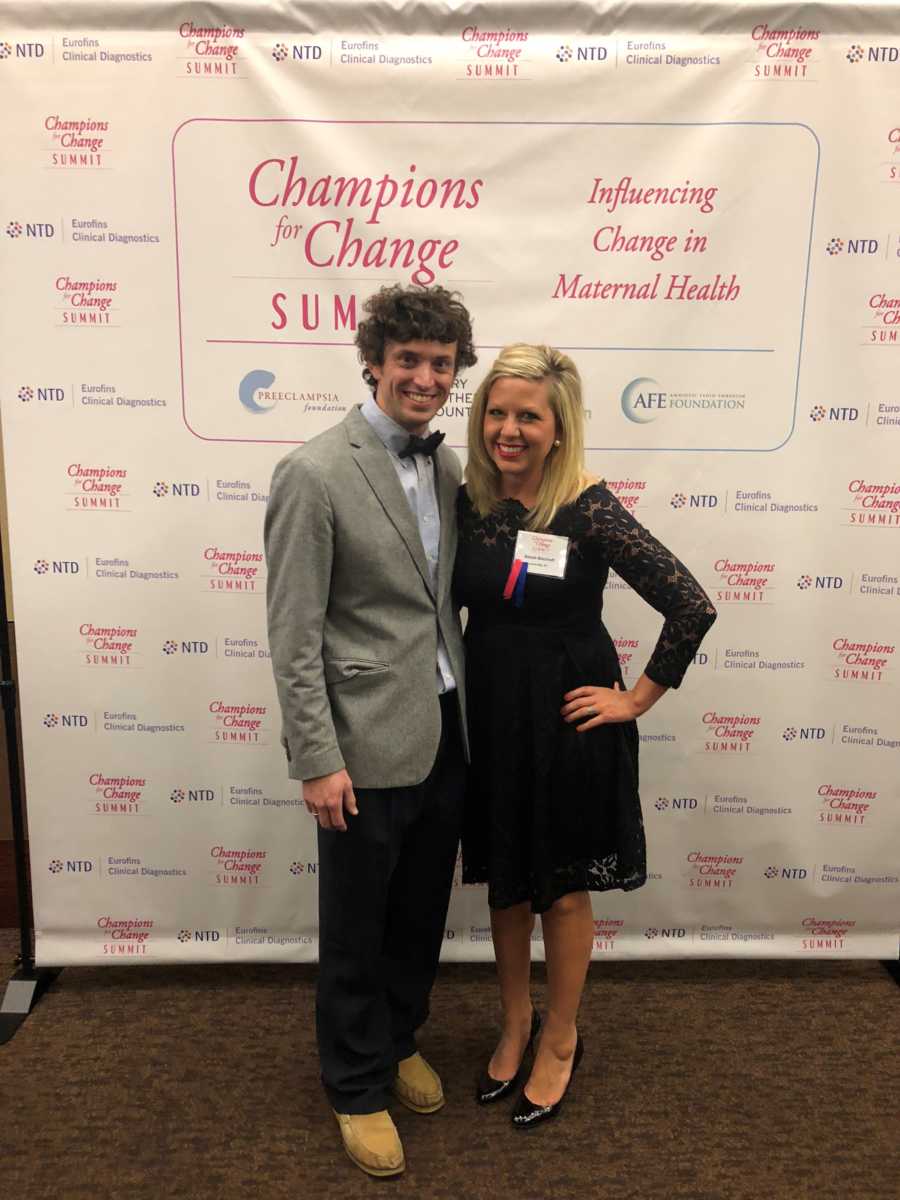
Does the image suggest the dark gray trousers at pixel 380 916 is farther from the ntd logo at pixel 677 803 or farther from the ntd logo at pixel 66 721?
the ntd logo at pixel 66 721

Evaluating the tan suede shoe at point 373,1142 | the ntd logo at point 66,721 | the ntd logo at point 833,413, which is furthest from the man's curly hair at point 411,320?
the tan suede shoe at point 373,1142

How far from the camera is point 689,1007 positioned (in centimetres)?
243

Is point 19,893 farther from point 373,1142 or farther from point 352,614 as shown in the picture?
point 352,614

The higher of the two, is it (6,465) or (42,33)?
(42,33)

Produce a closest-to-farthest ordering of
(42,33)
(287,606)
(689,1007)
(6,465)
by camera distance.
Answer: (287,606) < (42,33) < (6,465) < (689,1007)

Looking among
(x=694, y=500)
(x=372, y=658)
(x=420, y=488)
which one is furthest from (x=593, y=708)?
(x=694, y=500)

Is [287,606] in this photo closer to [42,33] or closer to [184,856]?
[184,856]

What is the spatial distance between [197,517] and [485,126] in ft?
4.02

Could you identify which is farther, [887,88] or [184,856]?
[184,856]

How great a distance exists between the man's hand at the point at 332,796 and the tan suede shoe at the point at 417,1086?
2.43 ft

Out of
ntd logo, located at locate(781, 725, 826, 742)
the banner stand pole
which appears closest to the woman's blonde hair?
ntd logo, located at locate(781, 725, 826, 742)

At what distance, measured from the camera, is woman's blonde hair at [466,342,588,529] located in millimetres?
1705

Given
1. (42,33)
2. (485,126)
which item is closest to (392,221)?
(485,126)

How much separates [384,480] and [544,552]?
344mm
